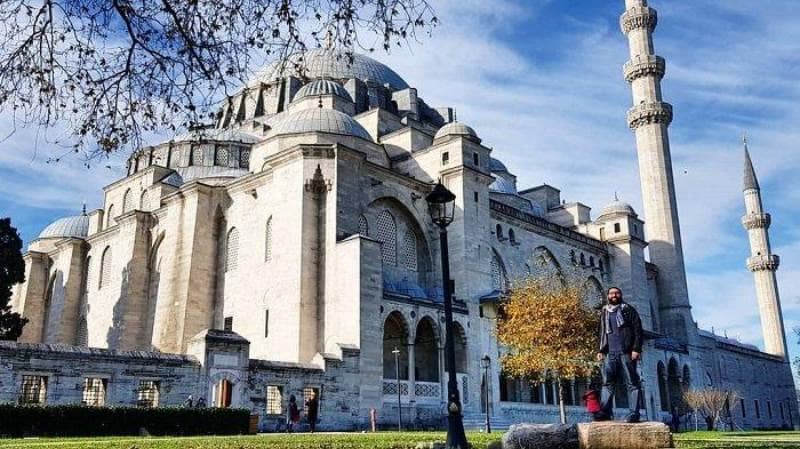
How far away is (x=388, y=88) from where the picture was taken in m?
40.2

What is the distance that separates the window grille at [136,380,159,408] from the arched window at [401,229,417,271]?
12464 millimetres

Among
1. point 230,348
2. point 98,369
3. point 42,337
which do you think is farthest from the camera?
point 42,337

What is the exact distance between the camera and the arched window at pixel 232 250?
27594 millimetres

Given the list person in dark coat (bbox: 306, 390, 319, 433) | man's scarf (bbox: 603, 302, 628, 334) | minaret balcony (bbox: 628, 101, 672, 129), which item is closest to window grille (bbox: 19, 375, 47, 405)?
person in dark coat (bbox: 306, 390, 319, 433)

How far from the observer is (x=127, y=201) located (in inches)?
1374

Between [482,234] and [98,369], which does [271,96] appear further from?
[98,369]

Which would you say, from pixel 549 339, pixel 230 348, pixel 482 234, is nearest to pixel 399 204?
pixel 482 234

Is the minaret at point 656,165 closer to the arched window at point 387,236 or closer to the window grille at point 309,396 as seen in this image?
the arched window at point 387,236

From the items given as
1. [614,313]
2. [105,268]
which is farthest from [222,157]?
Answer: [614,313]

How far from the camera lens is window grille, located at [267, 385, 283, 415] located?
1941 centimetres

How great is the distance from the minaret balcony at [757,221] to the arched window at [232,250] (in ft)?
134

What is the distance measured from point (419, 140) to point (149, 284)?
1340cm

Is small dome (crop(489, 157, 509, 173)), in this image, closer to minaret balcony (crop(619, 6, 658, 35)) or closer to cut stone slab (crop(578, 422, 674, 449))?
minaret balcony (crop(619, 6, 658, 35))

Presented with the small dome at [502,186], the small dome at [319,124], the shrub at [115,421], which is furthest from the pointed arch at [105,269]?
the small dome at [502,186]
